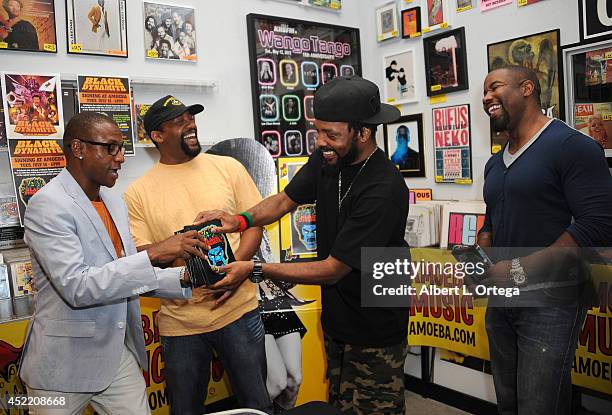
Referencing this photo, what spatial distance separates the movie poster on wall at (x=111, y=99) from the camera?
9.19 feet

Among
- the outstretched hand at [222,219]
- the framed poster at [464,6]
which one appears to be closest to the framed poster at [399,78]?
the framed poster at [464,6]

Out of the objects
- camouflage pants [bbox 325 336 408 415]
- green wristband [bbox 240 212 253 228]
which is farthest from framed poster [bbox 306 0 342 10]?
camouflage pants [bbox 325 336 408 415]

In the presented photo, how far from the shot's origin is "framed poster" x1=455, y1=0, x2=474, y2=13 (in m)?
3.32

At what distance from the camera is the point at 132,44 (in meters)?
3.03

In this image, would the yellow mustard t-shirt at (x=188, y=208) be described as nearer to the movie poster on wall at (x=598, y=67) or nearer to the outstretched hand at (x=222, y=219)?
the outstretched hand at (x=222, y=219)

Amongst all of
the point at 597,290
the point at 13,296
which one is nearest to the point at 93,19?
the point at 13,296

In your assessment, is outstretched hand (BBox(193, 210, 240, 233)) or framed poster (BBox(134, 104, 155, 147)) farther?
A: framed poster (BBox(134, 104, 155, 147))

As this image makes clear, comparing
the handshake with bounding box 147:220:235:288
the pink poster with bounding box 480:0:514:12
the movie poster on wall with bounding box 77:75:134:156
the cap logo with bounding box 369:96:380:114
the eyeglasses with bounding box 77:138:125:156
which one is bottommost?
the handshake with bounding box 147:220:235:288

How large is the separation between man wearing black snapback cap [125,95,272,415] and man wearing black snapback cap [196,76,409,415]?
0.33 m

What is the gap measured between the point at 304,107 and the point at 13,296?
2162 millimetres

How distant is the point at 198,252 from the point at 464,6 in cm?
245

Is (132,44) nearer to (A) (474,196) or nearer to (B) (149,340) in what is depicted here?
(B) (149,340)

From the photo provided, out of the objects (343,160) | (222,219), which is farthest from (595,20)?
(222,219)

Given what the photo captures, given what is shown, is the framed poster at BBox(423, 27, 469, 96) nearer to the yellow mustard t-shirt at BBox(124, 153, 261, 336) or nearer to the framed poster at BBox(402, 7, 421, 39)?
the framed poster at BBox(402, 7, 421, 39)
